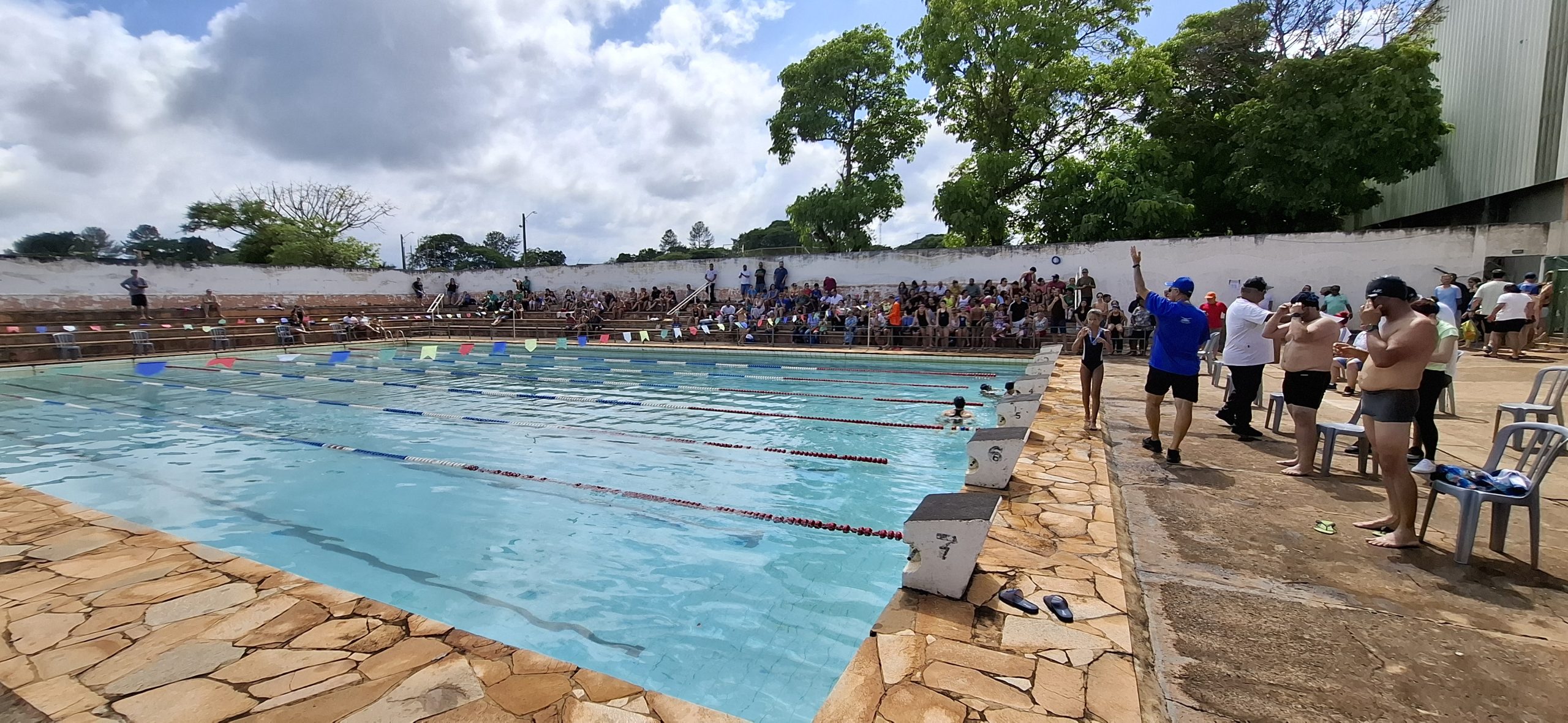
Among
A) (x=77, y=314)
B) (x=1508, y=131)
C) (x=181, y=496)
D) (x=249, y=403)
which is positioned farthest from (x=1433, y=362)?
(x=77, y=314)

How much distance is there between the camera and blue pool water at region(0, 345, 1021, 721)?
3.25m

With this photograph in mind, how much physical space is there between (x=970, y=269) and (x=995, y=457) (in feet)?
48.7

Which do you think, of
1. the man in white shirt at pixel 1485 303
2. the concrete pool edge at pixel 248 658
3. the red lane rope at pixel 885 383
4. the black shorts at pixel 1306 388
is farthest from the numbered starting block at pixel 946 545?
the man in white shirt at pixel 1485 303

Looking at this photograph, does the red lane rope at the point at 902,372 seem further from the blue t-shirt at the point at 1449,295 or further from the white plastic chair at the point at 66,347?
the white plastic chair at the point at 66,347

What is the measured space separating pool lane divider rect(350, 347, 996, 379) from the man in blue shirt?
635 centimetres

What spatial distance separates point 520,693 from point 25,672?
2046 millimetres

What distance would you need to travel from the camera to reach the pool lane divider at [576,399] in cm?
791

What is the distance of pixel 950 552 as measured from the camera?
2750 millimetres

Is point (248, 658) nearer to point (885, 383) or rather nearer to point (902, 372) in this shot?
point (885, 383)

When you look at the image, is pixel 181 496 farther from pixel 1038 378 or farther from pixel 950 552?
pixel 1038 378

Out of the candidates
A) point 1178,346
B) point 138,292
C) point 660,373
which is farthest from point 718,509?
point 138,292

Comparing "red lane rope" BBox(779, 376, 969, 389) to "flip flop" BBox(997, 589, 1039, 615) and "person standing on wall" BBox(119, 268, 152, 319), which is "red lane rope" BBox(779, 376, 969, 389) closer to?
"flip flop" BBox(997, 589, 1039, 615)

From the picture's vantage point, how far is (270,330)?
19.3 m

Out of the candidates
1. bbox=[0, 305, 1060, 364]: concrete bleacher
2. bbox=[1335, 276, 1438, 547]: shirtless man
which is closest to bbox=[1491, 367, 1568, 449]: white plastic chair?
bbox=[1335, 276, 1438, 547]: shirtless man
